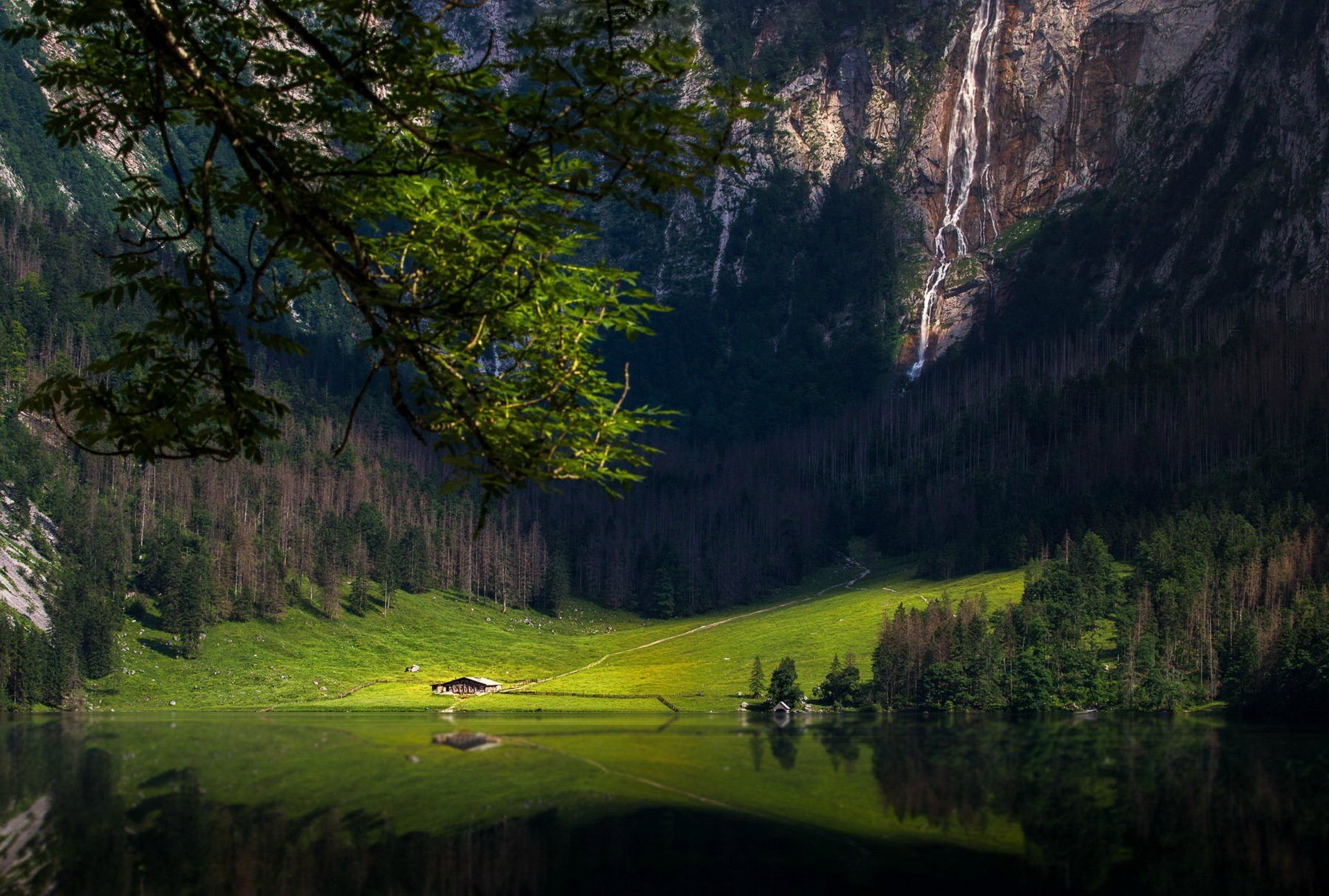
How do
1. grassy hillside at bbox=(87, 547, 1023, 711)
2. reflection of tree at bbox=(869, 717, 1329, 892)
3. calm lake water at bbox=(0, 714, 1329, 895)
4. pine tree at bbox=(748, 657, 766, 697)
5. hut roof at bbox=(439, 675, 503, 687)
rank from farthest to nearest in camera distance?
hut roof at bbox=(439, 675, 503, 687) → pine tree at bbox=(748, 657, 766, 697) → grassy hillside at bbox=(87, 547, 1023, 711) → reflection of tree at bbox=(869, 717, 1329, 892) → calm lake water at bbox=(0, 714, 1329, 895)

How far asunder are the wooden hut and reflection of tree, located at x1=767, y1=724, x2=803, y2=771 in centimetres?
6194

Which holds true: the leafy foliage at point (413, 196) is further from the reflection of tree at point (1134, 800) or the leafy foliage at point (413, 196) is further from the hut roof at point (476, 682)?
the hut roof at point (476, 682)

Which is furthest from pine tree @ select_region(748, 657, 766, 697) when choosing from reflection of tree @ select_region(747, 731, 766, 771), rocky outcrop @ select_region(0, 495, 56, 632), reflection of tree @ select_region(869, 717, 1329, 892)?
rocky outcrop @ select_region(0, 495, 56, 632)

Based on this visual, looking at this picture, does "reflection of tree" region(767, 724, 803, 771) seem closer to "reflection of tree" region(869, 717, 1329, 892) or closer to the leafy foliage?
"reflection of tree" region(869, 717, 1329, 892)

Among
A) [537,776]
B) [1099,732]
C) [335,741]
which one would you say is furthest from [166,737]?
[1099,732]

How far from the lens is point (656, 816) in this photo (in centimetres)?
5528

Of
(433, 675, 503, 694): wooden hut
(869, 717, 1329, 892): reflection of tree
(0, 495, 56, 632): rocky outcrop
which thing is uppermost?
(0, 495, 56, 632): rocky outcrop

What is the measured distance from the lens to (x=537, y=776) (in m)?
68.8

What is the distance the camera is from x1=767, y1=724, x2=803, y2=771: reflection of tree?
80.0 metres

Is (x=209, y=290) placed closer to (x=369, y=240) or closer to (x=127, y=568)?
(x=369, y=240)

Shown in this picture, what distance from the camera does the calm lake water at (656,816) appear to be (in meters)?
42.4

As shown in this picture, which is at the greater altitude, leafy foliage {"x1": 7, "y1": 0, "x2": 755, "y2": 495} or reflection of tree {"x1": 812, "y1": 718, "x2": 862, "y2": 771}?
leafy foliage {"x1": 7, "y1": 0, "x2": 755, "y2": 495}

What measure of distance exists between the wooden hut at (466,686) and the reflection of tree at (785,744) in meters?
61.9

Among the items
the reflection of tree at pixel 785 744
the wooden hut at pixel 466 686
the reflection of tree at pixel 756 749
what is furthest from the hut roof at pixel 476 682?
the reflection of tree at pixel 756 749
